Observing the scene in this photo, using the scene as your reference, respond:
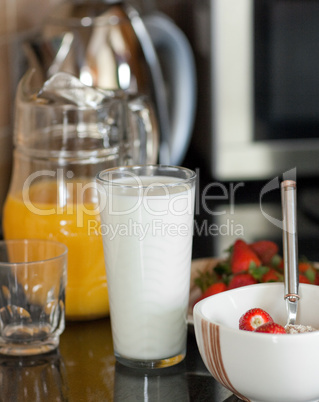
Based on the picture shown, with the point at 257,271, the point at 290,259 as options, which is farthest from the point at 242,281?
the point at 290,259

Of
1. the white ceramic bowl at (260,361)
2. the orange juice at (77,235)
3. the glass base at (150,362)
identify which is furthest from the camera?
the orange juice at (77,235)

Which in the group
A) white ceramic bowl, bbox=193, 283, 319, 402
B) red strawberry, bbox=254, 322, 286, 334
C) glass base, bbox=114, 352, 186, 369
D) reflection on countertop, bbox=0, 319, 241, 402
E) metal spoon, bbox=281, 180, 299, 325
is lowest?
reflection on countertop, bbox=0, 319, 241, 402

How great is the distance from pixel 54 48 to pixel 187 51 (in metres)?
0.23

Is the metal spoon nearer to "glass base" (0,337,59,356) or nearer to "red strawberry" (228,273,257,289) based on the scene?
"red strawberry" (228,273,257,289)

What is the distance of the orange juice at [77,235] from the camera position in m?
0.80

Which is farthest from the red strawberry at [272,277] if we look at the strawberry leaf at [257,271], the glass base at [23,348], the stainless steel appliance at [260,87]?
the stainless steel appliance at [260,87]

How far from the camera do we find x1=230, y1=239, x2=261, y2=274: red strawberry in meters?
0.81

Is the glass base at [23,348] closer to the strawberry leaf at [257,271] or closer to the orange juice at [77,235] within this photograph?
the orange juice at [77,235]

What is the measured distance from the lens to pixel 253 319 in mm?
620

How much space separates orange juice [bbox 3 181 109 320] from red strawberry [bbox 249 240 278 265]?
18 centimetres

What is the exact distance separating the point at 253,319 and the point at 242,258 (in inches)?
7.9

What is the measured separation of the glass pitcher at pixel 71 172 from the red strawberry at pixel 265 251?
0.58 ft

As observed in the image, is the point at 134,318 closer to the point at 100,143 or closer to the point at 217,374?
A: the point at 217,374

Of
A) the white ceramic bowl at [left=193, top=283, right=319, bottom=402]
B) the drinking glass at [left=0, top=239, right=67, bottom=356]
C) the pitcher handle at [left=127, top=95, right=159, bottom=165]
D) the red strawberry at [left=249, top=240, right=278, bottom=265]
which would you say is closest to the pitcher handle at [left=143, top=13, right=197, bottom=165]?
the pitcher handle at [left=127, top=95, right=159, bottom=165]
